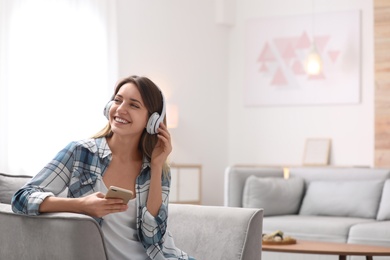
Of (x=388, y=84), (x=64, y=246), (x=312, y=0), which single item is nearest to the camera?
(x=64, y=246)

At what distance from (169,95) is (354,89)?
77.0 inches

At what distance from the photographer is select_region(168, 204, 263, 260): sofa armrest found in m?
3.04

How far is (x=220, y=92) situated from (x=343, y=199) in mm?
3120

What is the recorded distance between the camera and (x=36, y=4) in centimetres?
695

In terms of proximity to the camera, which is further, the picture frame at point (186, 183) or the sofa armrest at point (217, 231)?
the picture frame at point (186, 183)

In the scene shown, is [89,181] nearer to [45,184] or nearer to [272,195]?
[45,184]

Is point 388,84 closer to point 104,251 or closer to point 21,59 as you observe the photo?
point 21,59

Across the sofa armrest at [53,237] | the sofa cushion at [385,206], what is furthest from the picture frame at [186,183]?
the sofa armrest at [53,237]

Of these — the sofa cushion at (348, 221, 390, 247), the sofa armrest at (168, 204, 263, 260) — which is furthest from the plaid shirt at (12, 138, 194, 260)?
the sofa cushion at (348, 221, 390, 247)

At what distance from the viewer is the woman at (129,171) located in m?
2.66

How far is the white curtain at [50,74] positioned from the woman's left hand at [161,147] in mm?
4039

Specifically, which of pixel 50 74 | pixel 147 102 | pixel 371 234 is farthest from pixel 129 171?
pixel 50 74

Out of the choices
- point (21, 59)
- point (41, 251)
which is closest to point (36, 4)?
point (21, 59)

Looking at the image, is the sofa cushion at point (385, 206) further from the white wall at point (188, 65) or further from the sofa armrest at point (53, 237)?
the sofa armrest at point (53, 237)
